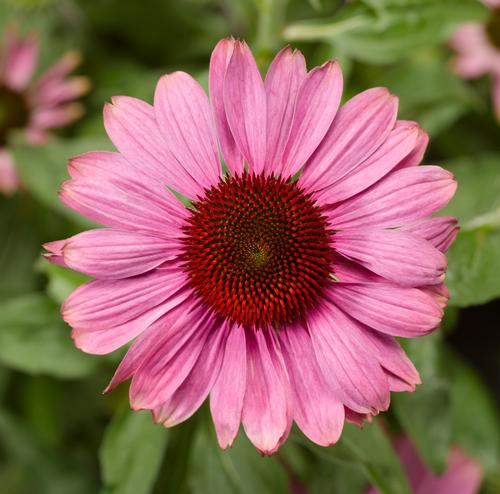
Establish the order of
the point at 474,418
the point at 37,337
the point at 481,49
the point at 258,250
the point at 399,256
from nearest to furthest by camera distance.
Answer: 1. the point at 399,256
2. the point at 258,250
3. the point at 37,337
4. the point at 474,418
5. the point at 481,49

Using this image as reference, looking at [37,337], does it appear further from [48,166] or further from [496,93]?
[496,93]

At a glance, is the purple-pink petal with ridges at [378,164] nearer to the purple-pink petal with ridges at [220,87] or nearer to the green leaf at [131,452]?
the purple-pink petal with ridges at [220,87]

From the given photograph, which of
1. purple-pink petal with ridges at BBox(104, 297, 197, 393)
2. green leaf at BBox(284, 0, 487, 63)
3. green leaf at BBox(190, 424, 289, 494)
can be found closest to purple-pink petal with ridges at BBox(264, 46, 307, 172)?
purple-pink petal with ridges at BBox(104, 297, 197, 393)

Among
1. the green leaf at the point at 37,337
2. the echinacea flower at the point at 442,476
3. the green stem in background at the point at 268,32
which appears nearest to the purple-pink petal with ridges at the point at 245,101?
the green stem in background at the point at 268,32

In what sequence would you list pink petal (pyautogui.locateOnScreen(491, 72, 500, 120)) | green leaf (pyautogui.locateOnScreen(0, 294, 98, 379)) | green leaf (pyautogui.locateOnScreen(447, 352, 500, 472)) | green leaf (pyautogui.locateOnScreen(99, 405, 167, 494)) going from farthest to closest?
pink petal (pyautogui.locateOnScreen(491, 72, 500, 120)), green leaf (pyautogui.locateOnScreen(447, 352, 500, 472)), green leaf (pyautogui.locateOnScreen(0, 294, 98, 379)), green leaf (pyautogui.locateOnScreen(99, 405, 167, 494))

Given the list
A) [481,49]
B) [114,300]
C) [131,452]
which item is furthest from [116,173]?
[481,49]

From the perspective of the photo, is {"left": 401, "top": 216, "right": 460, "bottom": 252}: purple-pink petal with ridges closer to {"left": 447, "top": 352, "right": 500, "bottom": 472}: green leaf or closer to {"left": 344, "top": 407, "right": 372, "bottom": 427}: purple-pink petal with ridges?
{"left": 344, "top": 407, "right": 372, "bottom": 427}: purple-pink petal with ridges
